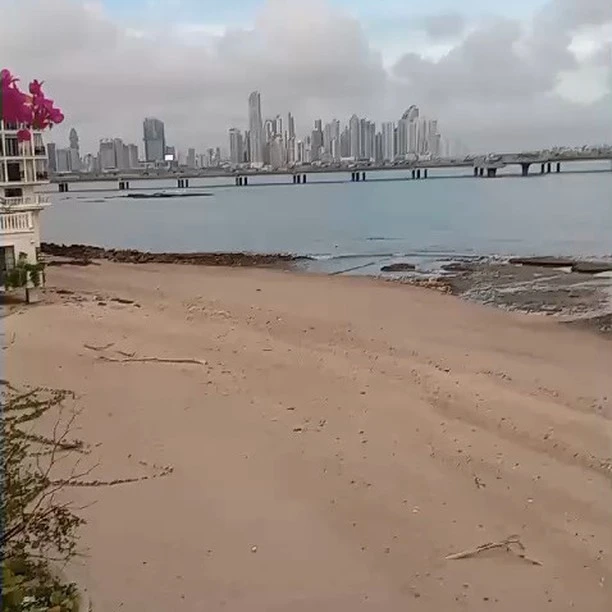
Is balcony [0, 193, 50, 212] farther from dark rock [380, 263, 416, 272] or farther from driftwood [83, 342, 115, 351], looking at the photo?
dark rock [380, 263, 416, 272]

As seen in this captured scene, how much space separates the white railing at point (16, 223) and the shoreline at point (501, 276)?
3.99 meters

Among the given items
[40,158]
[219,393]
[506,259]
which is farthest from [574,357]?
[506,259]

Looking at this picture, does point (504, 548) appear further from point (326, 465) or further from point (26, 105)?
point (26, 105)

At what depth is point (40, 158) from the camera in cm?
558

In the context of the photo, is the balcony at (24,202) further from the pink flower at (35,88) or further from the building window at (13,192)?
the pink flower at (35,88)

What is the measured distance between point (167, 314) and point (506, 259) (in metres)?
7.69

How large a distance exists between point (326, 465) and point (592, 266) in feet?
28.1

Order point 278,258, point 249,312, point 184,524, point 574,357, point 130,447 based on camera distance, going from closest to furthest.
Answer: point 184,524, point 130,447, point 574,357, point 249,312, point 278,258

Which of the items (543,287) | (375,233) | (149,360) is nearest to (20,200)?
(149,360)

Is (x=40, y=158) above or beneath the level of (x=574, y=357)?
above

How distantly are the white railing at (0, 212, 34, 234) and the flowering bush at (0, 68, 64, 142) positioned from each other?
3.31m

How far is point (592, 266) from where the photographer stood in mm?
9883

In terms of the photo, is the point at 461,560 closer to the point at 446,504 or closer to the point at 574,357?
the point at 446,504

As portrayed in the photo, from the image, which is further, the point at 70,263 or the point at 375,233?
the point at 375,233
